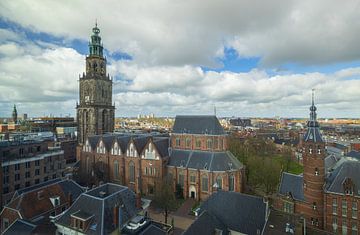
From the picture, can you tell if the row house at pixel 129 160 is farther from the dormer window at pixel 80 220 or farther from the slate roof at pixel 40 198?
the dormer window at pixel 80 220

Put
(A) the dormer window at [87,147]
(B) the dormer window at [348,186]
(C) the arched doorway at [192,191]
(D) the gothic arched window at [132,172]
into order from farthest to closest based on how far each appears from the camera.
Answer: (A) the dormer window at [87,147] < (D) the gothic arched window at [132,172] < (C) the arched doorway at [192,191] < (B) the dormer window at [348,186]

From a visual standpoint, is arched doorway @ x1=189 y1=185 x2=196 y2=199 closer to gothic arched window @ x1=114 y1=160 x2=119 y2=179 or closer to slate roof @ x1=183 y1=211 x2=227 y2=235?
gothic arched window @ x1=114 y1=160 x2=119 y2=179

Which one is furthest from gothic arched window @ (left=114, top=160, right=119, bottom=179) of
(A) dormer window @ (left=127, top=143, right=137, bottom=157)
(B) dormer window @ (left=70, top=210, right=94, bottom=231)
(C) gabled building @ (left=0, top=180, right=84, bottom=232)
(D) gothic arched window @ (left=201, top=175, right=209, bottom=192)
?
(B) dormer window @ (left=70, top=210, right=94, bottom=231)

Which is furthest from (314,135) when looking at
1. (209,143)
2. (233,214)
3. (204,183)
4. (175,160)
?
(175,160)

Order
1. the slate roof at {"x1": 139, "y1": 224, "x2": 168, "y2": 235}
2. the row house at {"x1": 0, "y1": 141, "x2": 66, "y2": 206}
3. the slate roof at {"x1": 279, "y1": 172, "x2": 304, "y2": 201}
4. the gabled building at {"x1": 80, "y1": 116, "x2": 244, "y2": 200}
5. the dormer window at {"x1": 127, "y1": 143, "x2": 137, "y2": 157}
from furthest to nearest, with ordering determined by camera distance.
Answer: the dormer window at {"x1": 127, "y1": 143, "x2": 137, "y2": 157} < the gabled building at {"x1": 80, "y1": 116, "x2": 244, "y2": 200} < the row house at {"x1": 0, "y1": 141, "x2": 66, "y2": 206} < the slate roof at {"x1": 279, "y1": 172, "x2": 304, "y2": 201} < the slate roof at {"x1": 139, "y1": 224, "x2": 168, "y2": 235}

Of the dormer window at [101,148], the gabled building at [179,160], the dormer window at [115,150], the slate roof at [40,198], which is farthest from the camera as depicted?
the dormer window at [101,148]

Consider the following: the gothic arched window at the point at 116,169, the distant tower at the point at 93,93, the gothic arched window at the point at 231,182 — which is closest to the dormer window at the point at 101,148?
the gothic arched window at the point at 116,169

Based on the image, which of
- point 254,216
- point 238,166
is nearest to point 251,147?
point 238,166

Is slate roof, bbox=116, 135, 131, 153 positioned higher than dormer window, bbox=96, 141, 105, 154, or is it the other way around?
slate roof, bbox=116, 135, 131, 153
